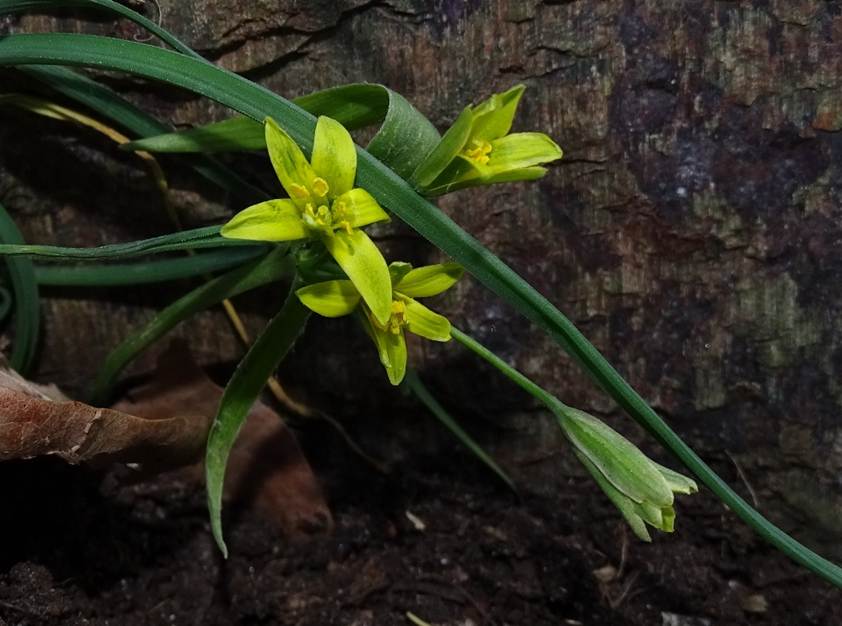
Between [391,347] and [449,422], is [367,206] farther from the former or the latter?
[449,422]

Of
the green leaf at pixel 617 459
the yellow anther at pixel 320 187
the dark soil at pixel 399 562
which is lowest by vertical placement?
the dark soil at pixel 399 562

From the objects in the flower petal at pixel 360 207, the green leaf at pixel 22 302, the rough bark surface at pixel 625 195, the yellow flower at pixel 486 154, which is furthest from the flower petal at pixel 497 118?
the green leaf at pixel 22 302

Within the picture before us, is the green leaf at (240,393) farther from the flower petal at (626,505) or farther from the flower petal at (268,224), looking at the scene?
the flower petal at (626,505)

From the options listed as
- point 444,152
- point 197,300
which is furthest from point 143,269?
point 444,152

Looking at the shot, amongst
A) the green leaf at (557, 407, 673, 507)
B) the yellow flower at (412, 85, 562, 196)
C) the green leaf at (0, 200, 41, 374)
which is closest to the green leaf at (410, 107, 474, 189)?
the yellow flower at (412, 85, 562, 196)

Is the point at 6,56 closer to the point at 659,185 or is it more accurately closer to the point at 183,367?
the point at 183,367

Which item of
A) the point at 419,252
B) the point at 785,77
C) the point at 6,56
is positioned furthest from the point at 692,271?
the point at 6,56
